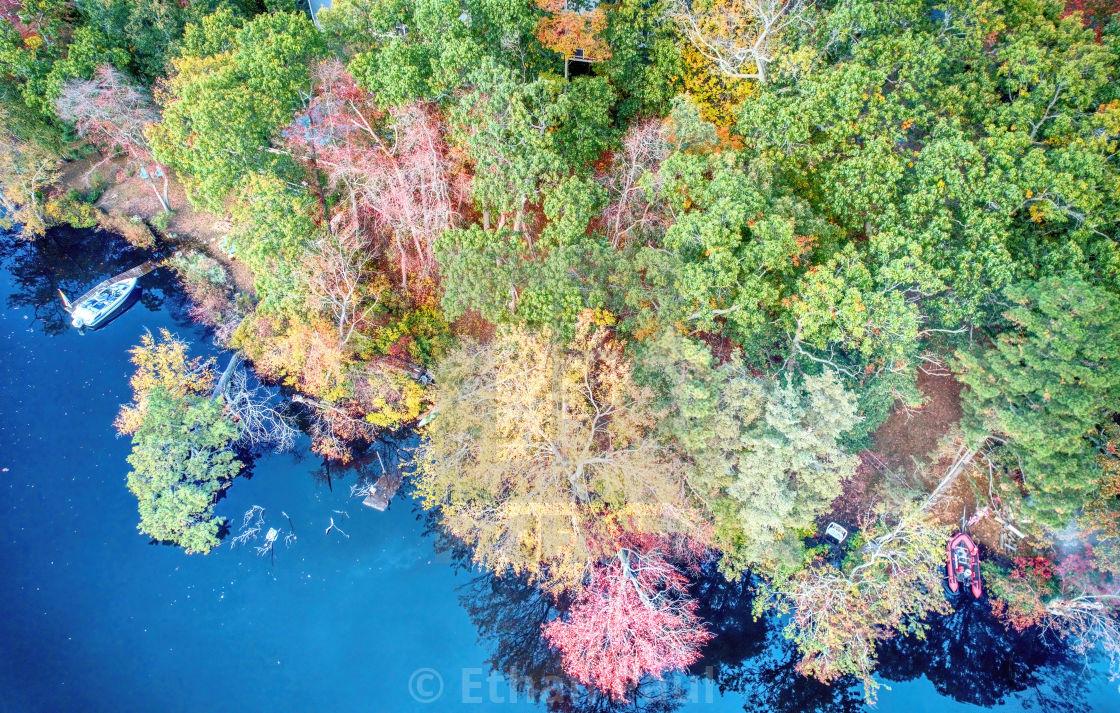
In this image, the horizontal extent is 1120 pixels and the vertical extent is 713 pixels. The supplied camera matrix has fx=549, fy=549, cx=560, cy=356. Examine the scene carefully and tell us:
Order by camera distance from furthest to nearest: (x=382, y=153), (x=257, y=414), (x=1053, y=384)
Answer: (x=382, y=153)
(x=257, y=414)
(x=1053, y=384)

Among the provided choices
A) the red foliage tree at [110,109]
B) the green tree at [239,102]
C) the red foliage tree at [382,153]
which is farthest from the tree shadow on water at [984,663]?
the red foliage tree at [110,109]

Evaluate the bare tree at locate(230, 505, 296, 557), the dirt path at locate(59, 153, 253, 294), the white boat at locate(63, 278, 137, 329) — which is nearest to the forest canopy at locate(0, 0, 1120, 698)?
the bare tree at locate(230, 505, 296, 557)

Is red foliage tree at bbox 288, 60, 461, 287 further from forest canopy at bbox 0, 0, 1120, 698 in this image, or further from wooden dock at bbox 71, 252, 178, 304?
wooden dock at bbox 71, 252, 178, 304

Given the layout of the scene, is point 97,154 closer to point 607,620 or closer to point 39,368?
point 39,368

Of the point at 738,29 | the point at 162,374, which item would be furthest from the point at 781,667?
the point at 162,374

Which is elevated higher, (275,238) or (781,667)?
(275,238)

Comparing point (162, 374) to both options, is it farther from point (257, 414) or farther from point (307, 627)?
point (307, 627)

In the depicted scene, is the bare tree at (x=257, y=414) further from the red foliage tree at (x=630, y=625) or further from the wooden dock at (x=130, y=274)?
the red foliage tree at (x=630, y=625)
